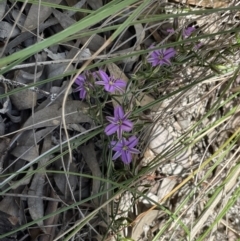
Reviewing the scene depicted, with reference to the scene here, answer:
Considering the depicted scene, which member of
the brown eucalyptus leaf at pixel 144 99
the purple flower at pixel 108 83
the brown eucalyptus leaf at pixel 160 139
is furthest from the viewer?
the brown eucalyptus leaf at pixel 160 139

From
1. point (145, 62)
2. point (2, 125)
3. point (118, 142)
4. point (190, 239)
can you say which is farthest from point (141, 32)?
point (190, 239)

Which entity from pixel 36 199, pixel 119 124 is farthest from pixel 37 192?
pixel 119 124

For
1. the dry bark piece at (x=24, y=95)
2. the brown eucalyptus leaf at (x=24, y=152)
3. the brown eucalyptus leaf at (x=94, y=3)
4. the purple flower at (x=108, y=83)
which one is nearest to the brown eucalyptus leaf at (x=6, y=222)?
the brown eucalyptus leaf at (x=24, y=152)

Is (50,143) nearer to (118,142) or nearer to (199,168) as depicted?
(118,142)

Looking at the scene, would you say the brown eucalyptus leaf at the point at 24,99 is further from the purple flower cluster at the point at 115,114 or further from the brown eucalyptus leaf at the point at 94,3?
the brown eucalyptus leaf at the point at 94,3

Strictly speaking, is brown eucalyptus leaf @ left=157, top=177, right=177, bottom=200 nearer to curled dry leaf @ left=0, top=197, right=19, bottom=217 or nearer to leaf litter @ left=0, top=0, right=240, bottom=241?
leaf litter @ left=0, top=0, right=240, bottom=241

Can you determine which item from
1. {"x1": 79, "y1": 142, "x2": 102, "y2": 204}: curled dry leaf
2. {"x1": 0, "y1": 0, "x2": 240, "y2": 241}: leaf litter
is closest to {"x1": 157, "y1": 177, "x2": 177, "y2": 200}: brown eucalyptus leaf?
{"x1": 0, "y1": 0, "x2": 240, "y2": 241}: leaf litter
